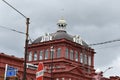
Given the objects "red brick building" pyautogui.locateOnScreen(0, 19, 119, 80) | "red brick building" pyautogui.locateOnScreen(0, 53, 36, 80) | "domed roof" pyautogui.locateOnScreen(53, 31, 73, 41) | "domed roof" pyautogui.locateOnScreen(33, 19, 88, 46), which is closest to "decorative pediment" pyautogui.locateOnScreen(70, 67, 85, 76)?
"red brick building" pyautogui.locateOnScreen(0, 19, 119, 80)

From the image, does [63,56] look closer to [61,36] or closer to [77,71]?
[77,71]

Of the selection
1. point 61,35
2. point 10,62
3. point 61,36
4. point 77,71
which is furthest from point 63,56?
point 10,62

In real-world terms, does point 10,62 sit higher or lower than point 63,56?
lower

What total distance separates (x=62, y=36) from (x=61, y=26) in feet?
22.4

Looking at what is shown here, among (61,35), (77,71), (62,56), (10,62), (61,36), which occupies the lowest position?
(77,71)

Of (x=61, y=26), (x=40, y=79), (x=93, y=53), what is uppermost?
(x=61, y=26)

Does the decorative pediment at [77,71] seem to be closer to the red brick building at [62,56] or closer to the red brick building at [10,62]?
the red brick building at [62,56]

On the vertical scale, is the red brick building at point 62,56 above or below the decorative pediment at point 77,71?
above

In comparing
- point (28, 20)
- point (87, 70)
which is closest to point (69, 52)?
point (87, 70)

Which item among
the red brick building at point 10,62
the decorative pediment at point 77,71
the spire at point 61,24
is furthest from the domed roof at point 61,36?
the red brick building at point 10,62

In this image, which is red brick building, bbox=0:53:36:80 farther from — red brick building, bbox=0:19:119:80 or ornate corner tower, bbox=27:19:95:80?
ornate corner tower, bbox=27:19:95:80

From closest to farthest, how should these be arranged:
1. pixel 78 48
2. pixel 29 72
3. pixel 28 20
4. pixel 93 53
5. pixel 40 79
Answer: pixel 40 79 → pixel 28 20 → pixel 29 72 → pixel 78 48 → pixel 93 53

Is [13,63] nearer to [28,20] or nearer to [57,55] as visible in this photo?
[57,55]

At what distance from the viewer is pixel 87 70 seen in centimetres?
9638
